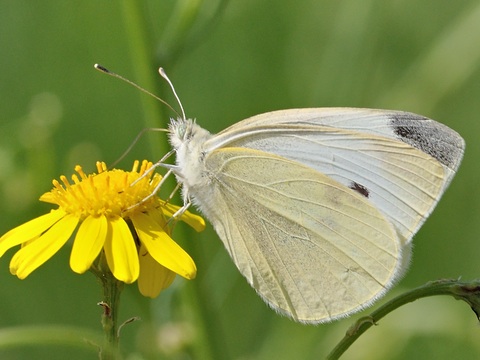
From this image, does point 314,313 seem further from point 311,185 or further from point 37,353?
point 37,353

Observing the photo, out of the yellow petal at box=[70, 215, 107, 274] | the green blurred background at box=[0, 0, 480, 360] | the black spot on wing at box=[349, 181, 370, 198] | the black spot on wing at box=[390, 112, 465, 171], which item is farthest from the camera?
the green blurred background at box=[0, 0, 480, 360]

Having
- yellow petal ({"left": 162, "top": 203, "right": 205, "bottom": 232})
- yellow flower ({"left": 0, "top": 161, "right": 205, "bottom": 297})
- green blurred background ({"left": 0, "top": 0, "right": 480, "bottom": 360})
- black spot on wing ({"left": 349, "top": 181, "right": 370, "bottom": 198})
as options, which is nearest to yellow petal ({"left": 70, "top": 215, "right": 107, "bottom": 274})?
yellow flower ({"left": 0, "top": 161, "right": 205, "bottom": 297})

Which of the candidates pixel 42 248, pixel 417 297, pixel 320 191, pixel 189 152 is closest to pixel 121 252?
pixel 42 248

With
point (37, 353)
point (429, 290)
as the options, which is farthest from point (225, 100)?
point (429, 290)

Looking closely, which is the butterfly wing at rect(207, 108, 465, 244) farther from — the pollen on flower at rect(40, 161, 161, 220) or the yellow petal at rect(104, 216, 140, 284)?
the yellow petal at rect(104, 216, 140, 284)

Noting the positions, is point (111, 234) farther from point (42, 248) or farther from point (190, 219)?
point (190, 219)

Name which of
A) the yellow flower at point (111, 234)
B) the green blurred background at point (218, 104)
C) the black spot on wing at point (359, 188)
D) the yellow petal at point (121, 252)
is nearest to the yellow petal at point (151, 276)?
the yellow flower at point (111, 234)
